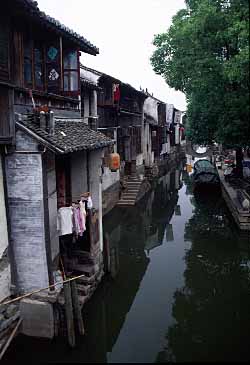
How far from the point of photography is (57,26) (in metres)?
11.9

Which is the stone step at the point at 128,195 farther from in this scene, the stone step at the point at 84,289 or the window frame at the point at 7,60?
the window frame at the point at 7,60

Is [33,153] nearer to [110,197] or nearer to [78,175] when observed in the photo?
[78,175]

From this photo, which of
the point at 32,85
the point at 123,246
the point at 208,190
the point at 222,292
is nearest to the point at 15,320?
the point at 32,85

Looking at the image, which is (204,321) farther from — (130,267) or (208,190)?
(208,190)

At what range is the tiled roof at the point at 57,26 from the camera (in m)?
9.98

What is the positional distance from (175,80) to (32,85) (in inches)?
573

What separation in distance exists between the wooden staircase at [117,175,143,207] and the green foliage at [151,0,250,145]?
26.1 feet

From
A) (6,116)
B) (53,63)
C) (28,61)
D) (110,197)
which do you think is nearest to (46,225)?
(6,116)

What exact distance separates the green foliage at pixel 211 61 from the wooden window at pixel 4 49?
25.8 feet

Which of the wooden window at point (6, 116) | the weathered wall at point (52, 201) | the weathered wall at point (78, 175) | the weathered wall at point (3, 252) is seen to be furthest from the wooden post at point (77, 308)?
the wooden window at point (6, 116)

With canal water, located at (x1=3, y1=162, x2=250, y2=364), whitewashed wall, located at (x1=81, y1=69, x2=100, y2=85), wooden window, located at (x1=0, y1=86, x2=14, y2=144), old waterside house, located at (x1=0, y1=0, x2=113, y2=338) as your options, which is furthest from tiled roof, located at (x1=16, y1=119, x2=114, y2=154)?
whitewashed wall, located at (x1=81, y1=69, x2=100, y2=85)

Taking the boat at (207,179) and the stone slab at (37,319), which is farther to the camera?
the boat at (207,179)

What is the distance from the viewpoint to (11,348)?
10734 millimetres

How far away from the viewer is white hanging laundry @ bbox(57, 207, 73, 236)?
481 inches
